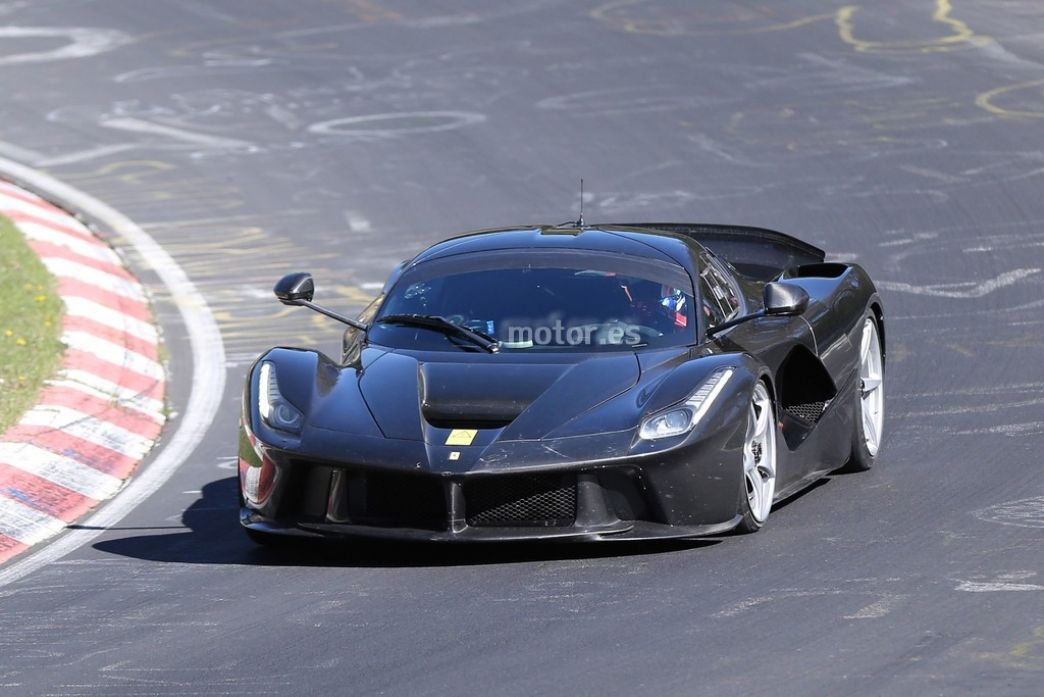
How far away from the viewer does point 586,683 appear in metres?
5.59

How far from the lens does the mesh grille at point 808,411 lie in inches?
335

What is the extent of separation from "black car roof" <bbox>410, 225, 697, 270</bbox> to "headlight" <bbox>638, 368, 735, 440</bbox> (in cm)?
126

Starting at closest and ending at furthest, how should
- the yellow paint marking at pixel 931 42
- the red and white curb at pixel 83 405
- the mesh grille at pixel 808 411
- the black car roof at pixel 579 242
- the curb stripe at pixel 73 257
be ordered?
the mesh grille at pixel 808 411
the black car roof at pixel 579 242
the red and white curb at pixel 83 405
the curb stripe at pixel 73 257
the yellow paint marking at pixel 931 42

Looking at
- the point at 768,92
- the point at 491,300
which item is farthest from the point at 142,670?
the point at 768,92

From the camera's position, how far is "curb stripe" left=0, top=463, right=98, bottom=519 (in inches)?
344

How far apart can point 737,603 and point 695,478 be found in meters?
0.79

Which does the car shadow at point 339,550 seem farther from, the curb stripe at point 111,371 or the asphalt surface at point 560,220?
the curb stripe at point 111,371

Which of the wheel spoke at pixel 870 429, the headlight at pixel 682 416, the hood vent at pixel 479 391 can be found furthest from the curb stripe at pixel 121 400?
the headlight at pixel 682 416

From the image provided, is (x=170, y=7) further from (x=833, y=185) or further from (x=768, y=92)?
(x=833, y=185)

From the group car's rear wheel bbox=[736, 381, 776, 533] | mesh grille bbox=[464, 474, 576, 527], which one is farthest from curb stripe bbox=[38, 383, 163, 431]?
car's rear wheel bbox=[736, 381, 776, 533]

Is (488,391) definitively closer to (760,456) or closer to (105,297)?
(760,456)

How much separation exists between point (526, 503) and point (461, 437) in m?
0.36

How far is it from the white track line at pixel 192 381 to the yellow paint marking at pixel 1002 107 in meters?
7.94

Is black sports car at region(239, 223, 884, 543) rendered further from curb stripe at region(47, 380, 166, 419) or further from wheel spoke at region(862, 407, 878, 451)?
curb stripe at region(47, 380, 166, 419)
